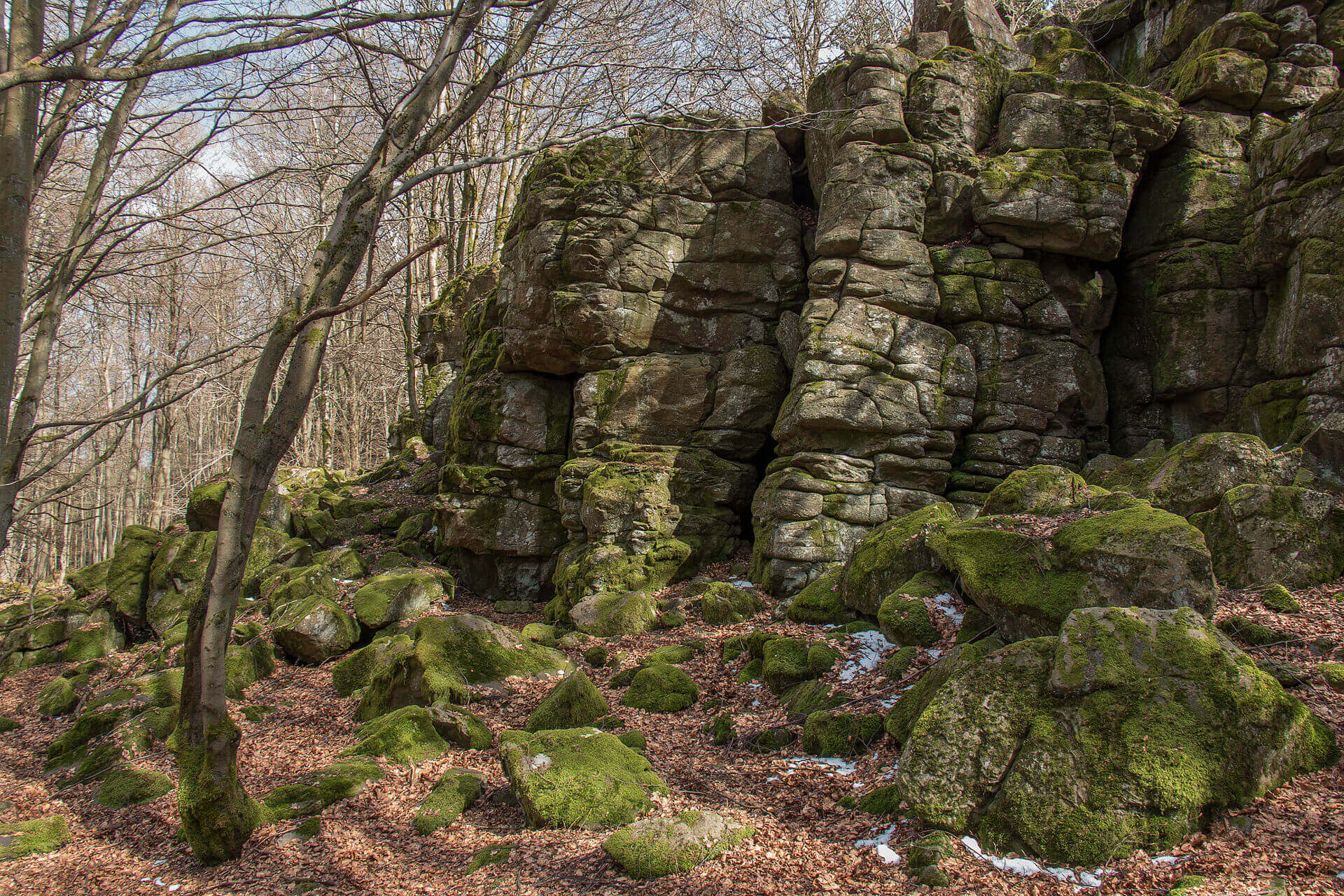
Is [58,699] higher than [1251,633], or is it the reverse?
[1251,633]

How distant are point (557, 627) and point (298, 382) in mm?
7284

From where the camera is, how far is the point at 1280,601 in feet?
21.9

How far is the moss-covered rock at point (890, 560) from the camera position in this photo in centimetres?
904

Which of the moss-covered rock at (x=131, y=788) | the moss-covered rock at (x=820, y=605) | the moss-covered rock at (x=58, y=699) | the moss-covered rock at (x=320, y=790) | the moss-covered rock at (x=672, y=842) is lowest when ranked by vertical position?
the moss-covered rock at (x=58, y=699)

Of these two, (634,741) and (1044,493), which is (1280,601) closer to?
(1044,493)

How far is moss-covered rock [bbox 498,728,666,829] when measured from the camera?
5.54 metres

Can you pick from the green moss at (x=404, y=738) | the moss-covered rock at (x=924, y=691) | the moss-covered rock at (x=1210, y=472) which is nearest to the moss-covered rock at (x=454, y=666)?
the green moss at (x=404, y=738)

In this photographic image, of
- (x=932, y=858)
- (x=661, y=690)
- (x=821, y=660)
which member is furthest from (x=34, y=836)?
(x=821, y=660)

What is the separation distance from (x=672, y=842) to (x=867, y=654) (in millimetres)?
3703

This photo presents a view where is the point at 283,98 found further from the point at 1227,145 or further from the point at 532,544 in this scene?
the point at 1227,145

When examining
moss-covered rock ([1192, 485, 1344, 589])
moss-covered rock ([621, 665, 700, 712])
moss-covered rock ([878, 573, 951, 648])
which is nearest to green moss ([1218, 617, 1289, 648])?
moss-covered rock ([1192, 485, 1344, 589])

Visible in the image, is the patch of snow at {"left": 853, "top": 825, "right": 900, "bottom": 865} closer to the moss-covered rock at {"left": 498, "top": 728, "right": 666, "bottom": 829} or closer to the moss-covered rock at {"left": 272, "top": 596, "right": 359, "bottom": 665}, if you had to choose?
the moss-covered rock at {"left": 498, "top": 728, "right": 666, "bottom": 829}

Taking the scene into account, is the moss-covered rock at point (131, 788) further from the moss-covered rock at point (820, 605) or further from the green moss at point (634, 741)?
the moss-covered rock at point (820, 605)

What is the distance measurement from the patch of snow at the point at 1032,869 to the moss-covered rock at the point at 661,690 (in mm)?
3975
